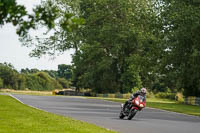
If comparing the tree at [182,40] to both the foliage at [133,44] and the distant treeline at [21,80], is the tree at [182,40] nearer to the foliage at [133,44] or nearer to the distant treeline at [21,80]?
the foliage at [133,44]

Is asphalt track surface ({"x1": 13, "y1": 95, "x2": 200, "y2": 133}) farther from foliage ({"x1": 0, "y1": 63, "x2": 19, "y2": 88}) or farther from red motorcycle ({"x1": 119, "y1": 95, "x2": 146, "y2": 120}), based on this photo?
foliage ({"x1": 0, "y1": 63, "x2": 19, "y2": 88})

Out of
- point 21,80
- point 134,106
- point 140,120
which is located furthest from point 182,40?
point 21,80

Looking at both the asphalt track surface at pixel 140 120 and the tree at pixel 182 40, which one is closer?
the asphalt track surface at pixel 140 120

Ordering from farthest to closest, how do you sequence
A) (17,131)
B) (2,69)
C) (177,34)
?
(2,69) → (177,34) → (17,131)

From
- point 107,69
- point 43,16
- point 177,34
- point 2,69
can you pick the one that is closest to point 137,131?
point 43,16

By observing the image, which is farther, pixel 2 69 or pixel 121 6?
pixel 2 69

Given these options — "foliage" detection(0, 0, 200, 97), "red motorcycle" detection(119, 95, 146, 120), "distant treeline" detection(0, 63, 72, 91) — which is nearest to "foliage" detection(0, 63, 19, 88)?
"distant treeline" detection(0, 63, 72, 91)

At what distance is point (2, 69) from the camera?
98.2 meters

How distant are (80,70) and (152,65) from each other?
31.6m

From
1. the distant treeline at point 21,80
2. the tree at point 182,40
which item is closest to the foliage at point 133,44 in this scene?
the tree at point 182,40

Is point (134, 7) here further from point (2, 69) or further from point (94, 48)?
point (2, 69)

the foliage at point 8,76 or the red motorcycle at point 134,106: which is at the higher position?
the foliage at point 8,76

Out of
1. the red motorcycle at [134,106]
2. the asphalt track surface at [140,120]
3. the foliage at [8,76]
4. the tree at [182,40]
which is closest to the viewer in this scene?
the asphalt track surface at [140,120]

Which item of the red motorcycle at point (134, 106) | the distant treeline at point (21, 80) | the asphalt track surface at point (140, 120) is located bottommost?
the asphalt track surface at point (140, 120)
